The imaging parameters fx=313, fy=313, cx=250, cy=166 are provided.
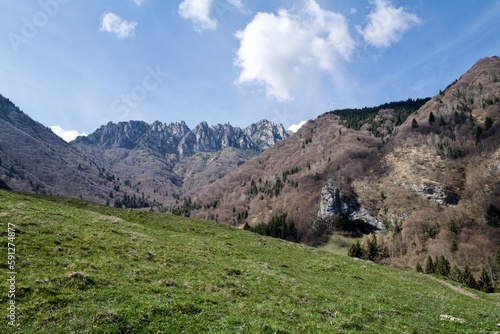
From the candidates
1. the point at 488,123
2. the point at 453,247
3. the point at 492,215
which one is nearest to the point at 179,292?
the point at 453,247

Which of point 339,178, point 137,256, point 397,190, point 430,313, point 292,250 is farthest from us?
point 339,178

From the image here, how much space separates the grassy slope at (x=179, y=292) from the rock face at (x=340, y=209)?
131 metres

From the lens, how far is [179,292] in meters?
19.5

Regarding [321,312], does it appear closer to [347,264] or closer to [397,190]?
[347,264]

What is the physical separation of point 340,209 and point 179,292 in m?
158

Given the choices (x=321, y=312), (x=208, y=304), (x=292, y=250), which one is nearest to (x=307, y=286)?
(x=321, y=312)

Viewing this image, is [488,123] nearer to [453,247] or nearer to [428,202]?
[428,202]

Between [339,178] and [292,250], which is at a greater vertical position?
[339,178]

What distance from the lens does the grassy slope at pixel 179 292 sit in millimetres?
14961

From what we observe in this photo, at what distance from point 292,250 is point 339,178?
157519 millimetres

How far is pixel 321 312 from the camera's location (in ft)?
66.0

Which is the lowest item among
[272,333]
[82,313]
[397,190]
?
[82,313]

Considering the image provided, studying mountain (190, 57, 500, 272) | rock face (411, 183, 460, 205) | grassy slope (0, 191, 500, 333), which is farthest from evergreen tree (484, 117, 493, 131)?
grassy slope (0, 191, 500, 333)

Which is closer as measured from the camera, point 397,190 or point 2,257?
point 2,257
